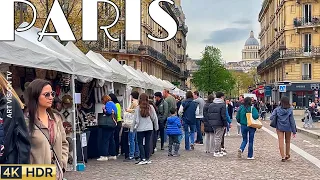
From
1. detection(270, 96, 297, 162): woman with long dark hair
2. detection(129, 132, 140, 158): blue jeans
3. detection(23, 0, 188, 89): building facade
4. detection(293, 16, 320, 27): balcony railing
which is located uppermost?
detection(293, 16, 320, 27): balcony railing

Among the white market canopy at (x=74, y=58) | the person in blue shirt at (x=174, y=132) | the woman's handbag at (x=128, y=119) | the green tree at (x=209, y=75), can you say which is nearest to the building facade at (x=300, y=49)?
the green tree at (x=209, y=75)

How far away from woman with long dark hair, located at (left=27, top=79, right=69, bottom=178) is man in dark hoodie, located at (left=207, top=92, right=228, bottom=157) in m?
9.72

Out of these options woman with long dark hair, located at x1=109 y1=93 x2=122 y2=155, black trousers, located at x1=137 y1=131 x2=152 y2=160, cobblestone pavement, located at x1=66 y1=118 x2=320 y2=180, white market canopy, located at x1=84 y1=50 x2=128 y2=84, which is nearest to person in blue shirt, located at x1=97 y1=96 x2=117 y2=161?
cobblestone pavement, located at x1=66 y1=118 x2=320 y2=180

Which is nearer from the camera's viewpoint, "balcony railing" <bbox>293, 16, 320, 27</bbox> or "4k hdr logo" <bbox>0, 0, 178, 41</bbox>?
"4k hdr logo" <bbox>0, 0, 178, 41</bbox>

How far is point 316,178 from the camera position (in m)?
10.5

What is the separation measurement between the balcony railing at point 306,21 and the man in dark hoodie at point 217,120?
47.1m

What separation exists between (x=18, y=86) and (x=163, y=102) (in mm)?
6191

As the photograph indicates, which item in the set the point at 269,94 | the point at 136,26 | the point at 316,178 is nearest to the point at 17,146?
the point at 316,178

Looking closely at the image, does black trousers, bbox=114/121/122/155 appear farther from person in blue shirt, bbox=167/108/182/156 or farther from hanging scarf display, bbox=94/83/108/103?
person in blue shirt, bbox=167/108/182/156

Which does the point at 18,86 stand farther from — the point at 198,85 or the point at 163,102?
the point at 198,85

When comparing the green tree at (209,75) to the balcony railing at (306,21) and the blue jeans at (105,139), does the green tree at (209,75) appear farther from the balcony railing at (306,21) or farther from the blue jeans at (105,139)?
the blue jeans at (105,139)

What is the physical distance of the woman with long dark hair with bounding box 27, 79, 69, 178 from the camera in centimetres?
460

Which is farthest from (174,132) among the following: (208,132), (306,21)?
(306,21)

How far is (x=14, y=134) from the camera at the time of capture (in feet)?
13.5
